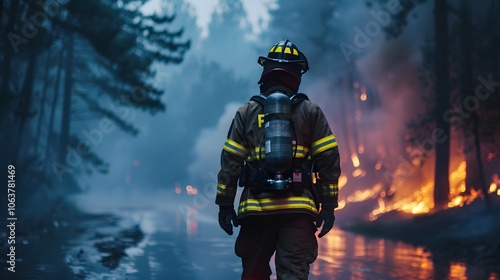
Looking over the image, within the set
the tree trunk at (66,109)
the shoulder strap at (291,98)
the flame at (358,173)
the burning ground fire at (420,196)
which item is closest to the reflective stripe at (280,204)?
the shoulder strap at (291,98)

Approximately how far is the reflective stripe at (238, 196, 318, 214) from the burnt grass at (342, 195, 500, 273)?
5.97 m

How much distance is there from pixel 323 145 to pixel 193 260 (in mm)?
5942

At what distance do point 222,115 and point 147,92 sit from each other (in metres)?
39.4

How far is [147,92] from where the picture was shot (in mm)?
30172

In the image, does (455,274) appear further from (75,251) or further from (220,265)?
(75,251)

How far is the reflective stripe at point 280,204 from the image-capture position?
17.0 ft

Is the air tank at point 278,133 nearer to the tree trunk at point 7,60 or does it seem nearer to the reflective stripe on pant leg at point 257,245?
the reflective stripe on pant leg at point 257,245

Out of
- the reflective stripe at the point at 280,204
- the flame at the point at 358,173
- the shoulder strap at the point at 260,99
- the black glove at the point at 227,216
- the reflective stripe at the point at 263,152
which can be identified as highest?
the flame at the point at 358,173

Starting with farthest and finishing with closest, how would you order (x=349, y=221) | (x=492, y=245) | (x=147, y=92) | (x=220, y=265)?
(x=147, y=92)
(x=349, y=221)
(x=492, y=245)
(x=220, y=265)

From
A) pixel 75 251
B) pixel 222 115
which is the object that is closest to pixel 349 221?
pixel 75 251

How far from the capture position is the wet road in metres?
9.04

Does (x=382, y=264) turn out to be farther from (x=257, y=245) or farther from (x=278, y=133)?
(x=278, y=133)

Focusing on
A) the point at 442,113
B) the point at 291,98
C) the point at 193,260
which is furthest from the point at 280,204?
the point at 442,113

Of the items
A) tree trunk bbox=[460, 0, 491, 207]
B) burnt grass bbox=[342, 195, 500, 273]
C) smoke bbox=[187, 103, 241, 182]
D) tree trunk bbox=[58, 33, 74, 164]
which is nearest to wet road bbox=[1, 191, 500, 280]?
burnt grass bbox=[342, 195, 500, 273]
